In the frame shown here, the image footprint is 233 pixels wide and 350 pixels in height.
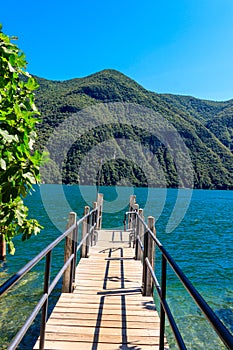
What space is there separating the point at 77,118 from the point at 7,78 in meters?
151

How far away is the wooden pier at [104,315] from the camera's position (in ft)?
10.8

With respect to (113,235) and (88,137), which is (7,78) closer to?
(113,235)

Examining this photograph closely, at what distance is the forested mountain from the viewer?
4980 inches

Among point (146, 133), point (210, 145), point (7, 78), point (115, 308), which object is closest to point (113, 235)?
point (115, 308)

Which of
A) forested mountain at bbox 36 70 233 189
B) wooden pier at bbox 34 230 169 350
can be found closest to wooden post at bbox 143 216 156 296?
wooden pier at bbox 34 230 169 350

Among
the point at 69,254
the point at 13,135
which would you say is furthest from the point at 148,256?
the point at 13,135

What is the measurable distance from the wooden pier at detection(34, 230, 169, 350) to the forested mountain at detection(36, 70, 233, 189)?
105165 mm

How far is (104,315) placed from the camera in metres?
4.02

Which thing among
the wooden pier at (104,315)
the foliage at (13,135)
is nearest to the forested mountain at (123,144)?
the wooden pier at (104,315)

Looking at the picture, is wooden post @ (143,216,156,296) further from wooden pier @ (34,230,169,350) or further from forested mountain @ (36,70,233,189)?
forested mountain @ (36,70,233,189)

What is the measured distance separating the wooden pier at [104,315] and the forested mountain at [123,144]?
10516 centimetres

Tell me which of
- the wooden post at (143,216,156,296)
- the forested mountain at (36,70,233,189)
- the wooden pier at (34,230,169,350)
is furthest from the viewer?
the forested mountain at (36,70,233,189)

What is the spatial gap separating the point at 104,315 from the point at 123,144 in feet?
490

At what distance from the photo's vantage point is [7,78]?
309 cm
